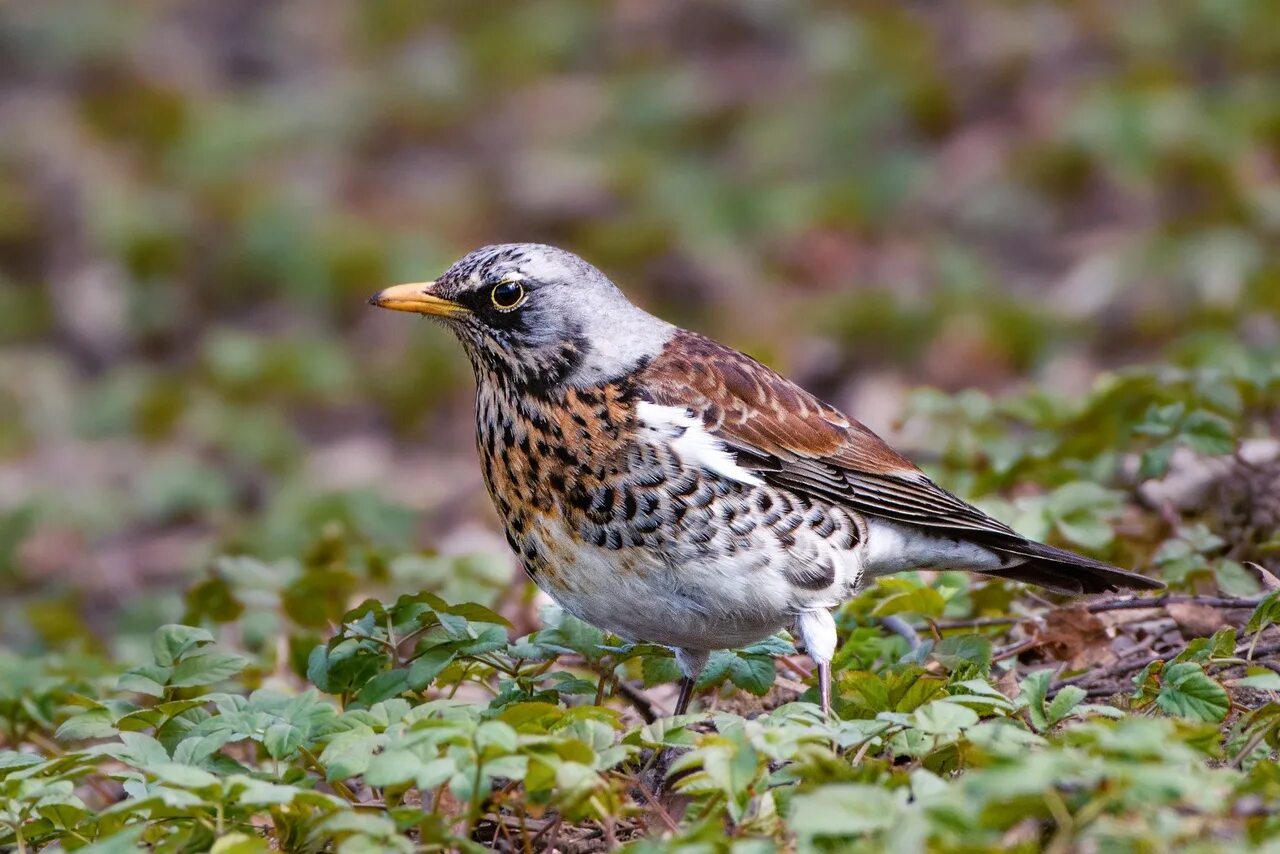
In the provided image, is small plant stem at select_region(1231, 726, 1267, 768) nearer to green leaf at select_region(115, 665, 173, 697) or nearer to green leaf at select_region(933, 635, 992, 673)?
green leaf at select_region(933, 635, 992, 673)

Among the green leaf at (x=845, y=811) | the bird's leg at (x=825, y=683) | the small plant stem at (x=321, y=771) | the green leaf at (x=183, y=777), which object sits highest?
→ the green leaf at (x=845, y=811)

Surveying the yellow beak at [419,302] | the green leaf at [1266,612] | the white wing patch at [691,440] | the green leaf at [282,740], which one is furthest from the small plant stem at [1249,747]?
the yellow beak at [419,302]

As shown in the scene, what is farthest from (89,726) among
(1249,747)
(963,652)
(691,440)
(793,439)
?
(1249,747)

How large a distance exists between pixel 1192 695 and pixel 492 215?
8.79 m

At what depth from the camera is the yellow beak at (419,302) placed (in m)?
5.11

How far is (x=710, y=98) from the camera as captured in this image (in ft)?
43.4

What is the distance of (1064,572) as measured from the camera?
17.3 feet

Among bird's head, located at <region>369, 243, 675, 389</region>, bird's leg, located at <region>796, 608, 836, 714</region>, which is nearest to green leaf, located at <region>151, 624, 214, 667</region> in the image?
bird's head, located at <region>369, 243, 675, 389</region>

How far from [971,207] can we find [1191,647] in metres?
7.75

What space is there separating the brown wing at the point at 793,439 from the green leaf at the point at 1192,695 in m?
1.22

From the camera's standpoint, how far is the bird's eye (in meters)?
5.12

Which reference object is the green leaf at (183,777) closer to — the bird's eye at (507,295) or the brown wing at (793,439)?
the brown wing at (793,439)

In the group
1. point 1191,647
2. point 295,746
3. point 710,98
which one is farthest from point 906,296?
point 295,746

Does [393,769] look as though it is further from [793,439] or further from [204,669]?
[793,439]
